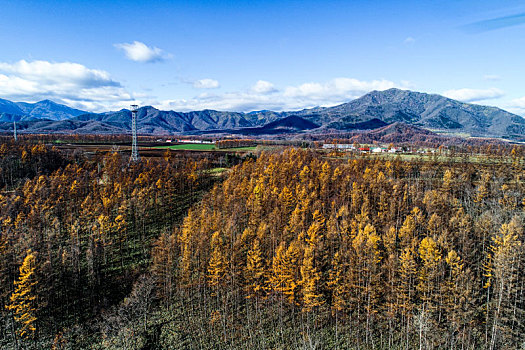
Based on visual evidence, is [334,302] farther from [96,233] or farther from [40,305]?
[96,233]

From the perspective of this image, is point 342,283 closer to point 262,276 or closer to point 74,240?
point 262,276

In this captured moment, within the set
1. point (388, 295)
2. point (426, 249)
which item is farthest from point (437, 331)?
point (426, 249)

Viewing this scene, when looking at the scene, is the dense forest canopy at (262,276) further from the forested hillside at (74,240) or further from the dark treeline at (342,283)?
the forested hillside at (74,240)

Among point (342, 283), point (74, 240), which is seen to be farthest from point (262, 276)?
point (74, 240)

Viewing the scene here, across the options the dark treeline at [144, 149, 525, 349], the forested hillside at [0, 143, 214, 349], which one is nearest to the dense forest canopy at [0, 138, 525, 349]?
the dark treeline at [144, 149, 525, 349]

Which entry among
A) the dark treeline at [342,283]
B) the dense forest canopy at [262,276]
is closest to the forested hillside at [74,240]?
the dense forest canopy at [262,276]

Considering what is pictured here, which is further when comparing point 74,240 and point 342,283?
point 74,240

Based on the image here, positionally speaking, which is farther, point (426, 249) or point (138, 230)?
point (138, 230)

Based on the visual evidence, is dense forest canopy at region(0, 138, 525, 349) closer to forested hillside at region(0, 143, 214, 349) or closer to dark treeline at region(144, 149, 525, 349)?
dark treeline at region(144, 149, 525, 349)
